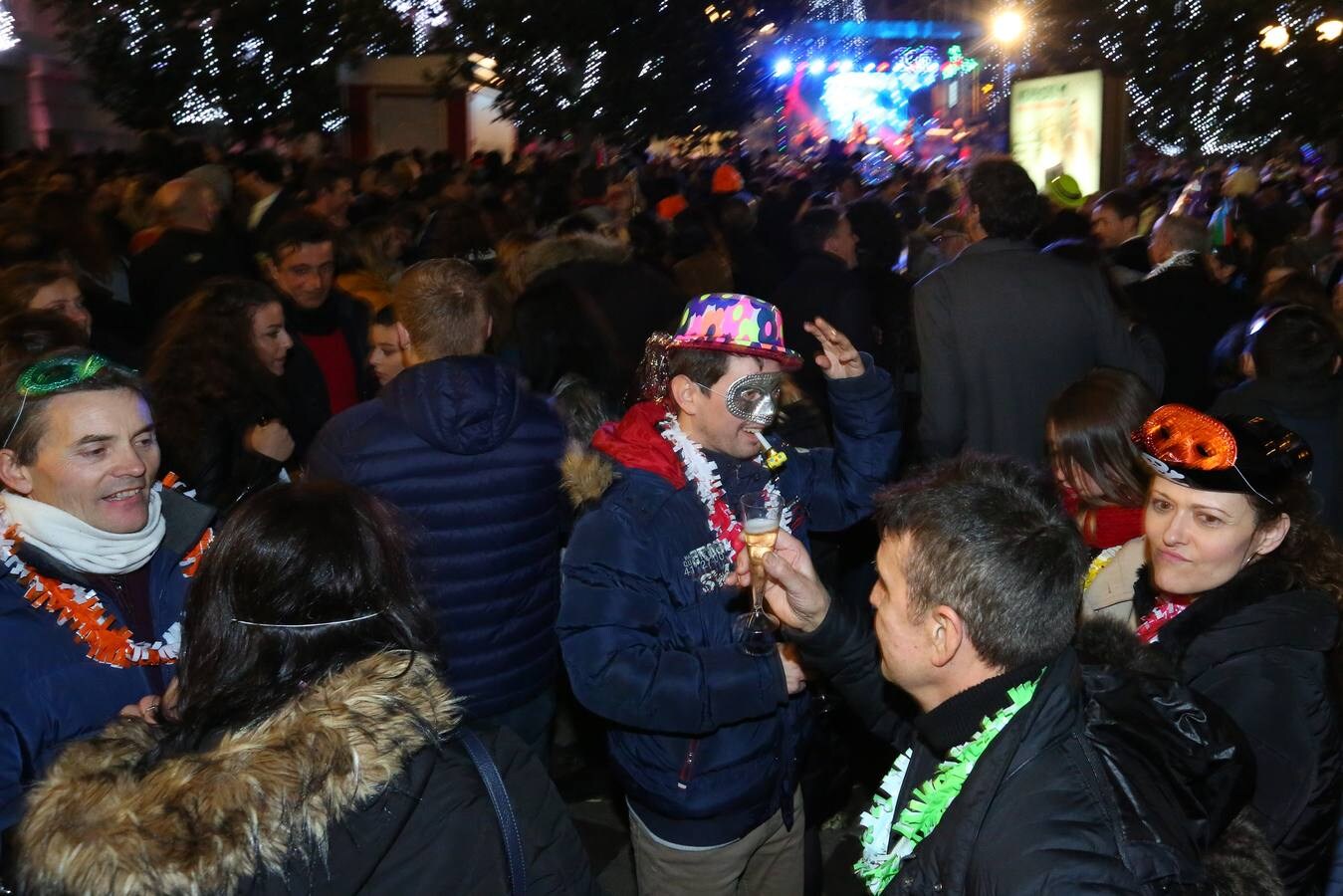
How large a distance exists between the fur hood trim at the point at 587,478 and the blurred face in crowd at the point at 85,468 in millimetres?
1022

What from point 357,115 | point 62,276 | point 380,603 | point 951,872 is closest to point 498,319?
point 62,276

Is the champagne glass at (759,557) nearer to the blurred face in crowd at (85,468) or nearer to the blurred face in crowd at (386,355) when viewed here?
the blurred face in crowd at (85,468)

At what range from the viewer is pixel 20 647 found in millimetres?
2783

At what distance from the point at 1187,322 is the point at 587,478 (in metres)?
4.50

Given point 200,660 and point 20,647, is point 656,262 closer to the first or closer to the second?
point 20,647

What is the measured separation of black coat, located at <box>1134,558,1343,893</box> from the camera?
2.53 metres

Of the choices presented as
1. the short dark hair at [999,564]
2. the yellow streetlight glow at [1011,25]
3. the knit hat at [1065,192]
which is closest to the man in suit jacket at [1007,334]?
the short dark hair at [999,564]

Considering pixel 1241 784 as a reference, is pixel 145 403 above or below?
above

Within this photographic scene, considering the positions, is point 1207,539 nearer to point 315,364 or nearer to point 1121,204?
point 315,364

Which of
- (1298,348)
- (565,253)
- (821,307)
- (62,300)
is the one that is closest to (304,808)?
(62,300)

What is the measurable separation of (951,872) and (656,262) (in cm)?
677

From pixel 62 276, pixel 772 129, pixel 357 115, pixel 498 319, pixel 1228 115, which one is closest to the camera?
pixel 62 276

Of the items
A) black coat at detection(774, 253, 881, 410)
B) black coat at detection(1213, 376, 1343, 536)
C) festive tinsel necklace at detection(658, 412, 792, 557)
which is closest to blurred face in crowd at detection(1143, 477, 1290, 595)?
festive tinsel necklace at detection(658, 412, 792, 557)

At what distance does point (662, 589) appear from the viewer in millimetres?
3197
